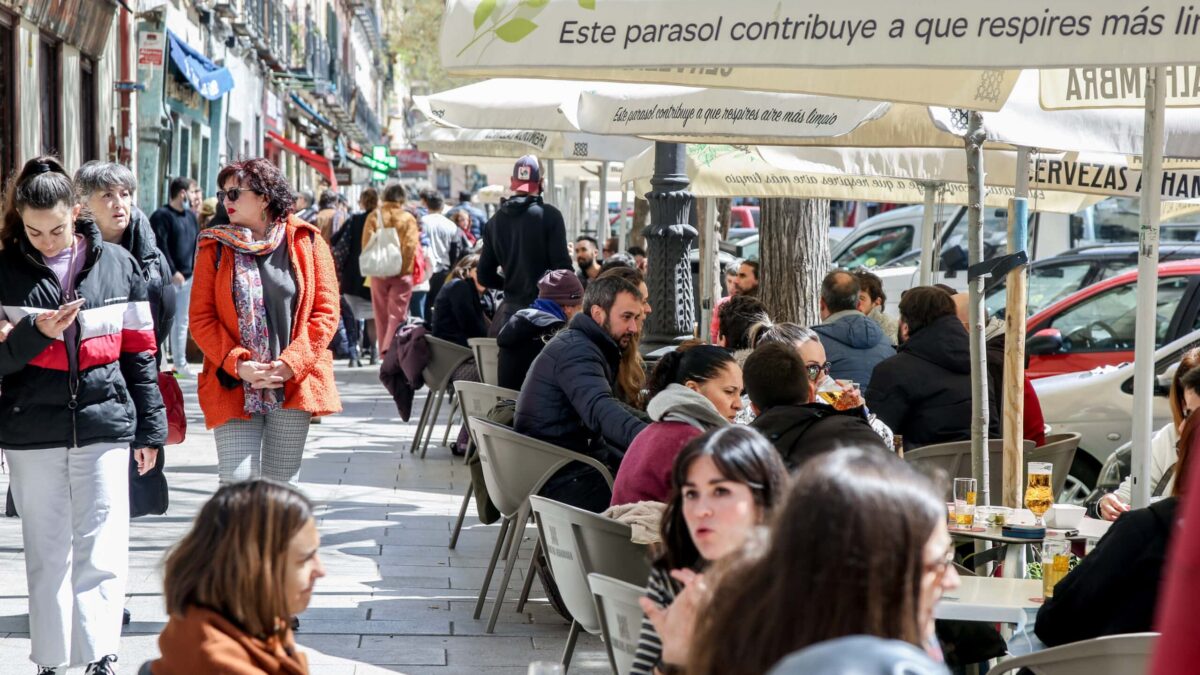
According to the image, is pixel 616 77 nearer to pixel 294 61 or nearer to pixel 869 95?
pixel 869 95

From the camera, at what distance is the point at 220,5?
2417 centimetres

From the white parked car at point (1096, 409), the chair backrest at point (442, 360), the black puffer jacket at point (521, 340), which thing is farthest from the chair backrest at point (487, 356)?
the white parked car at point (1096, 409)

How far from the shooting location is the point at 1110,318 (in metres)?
11.1

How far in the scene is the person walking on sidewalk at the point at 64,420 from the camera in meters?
5.25

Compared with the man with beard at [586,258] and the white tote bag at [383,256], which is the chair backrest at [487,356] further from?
the white tote bag at [383,256]

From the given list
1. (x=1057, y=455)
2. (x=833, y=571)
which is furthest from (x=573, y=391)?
(x=833, y=571)

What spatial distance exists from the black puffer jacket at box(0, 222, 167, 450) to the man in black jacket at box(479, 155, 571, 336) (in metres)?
5.80

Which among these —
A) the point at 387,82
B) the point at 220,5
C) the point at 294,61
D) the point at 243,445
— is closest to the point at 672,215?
the point at 243,445

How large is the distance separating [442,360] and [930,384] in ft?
16.2

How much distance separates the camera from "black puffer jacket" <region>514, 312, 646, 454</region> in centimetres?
667

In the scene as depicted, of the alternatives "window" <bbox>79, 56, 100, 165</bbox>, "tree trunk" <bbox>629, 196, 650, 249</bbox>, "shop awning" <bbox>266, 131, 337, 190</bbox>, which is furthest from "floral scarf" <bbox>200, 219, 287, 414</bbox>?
"shop awning" <bbox>266, 131, 337, 190</bbox>

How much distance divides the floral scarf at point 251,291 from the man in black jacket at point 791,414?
198 centimetres

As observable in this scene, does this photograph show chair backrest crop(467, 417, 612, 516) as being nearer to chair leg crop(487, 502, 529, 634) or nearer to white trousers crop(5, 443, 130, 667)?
chair leg crop(487, 502, 529, 634)

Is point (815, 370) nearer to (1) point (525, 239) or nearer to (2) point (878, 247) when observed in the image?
(1) point (525, 239)
